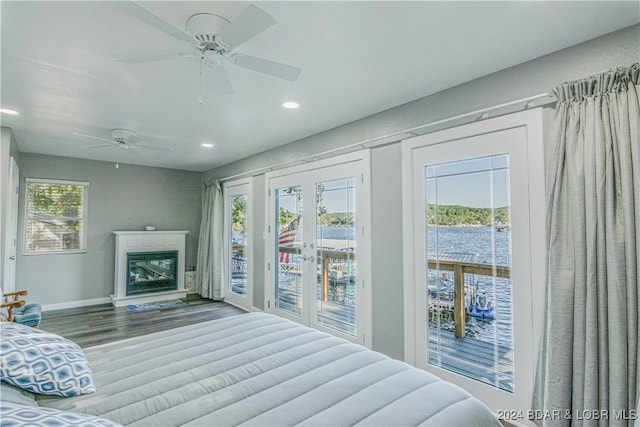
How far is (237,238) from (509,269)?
14.5 ft

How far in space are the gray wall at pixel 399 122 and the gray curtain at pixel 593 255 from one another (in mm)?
212

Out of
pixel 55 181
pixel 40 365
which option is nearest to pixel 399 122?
pixel 40 365

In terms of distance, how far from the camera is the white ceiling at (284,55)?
1.77 metres

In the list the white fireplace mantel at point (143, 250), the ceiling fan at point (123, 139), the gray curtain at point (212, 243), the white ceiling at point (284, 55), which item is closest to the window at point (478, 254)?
the white ceiling at point (284, 55)

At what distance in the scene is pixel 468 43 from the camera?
2090mm

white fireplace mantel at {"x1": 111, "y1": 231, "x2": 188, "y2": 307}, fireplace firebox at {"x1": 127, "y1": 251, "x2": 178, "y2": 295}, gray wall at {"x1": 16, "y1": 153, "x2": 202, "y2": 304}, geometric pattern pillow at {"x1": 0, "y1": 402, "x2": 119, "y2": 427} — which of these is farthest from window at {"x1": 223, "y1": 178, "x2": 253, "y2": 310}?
geometric pattern pillow at {"x1": 0, "y1": 402, "x2": 119, "y2": 427}

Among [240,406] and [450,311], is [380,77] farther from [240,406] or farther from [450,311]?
[240,406]

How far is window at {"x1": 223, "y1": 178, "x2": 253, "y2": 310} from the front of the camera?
535cm

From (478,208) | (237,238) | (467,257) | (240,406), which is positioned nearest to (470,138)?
(478,208)

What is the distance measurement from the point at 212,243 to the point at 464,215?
15.5ft

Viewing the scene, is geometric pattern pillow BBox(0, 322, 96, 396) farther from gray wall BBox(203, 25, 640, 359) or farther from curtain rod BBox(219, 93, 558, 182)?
curtain rod BBox(219, 93, 558, 182)

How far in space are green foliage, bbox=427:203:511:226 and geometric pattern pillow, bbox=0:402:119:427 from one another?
2.52 metres

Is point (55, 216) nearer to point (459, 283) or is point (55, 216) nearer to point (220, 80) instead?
point (220, 80)

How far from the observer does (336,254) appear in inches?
152
